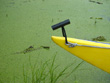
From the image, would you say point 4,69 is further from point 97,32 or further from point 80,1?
point 80,1

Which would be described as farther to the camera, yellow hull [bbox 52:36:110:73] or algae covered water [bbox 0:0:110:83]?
algae covered water [bbox 0:0:110:83]

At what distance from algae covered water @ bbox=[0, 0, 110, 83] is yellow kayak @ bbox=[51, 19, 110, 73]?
77 millimetres

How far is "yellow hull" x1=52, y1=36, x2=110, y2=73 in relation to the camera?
93 cm

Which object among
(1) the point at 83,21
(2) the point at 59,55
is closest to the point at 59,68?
(2) the point at 59,55

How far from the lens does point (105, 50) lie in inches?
37.4

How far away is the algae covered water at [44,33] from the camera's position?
3.92 ft

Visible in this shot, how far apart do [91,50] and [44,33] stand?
2.57 ft

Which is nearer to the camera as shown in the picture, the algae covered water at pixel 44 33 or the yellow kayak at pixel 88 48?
the yellow kayak at pixel 88 48

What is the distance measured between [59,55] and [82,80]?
1.01ft

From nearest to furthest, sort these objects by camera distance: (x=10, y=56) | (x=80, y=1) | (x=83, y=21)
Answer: (x=10, y=56) → (x=83, y=21) → (x=80, y=1)

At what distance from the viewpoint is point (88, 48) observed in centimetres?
94

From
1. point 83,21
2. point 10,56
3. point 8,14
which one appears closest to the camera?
point 10,56

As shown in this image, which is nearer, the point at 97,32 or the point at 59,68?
the point at 59,68

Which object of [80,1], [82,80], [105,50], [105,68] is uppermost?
[80,1]
